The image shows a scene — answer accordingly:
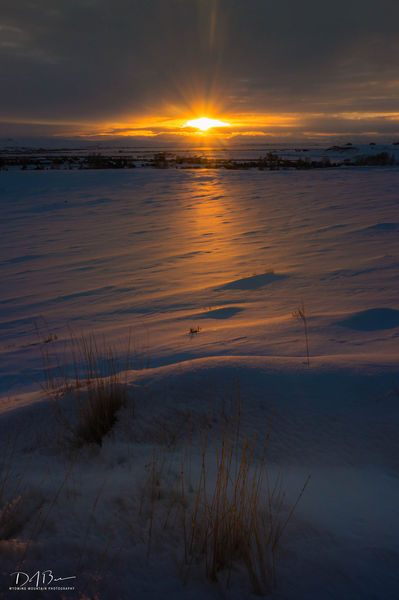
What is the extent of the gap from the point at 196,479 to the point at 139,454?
0.33m

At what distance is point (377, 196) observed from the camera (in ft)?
36.5

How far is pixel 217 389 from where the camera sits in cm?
210

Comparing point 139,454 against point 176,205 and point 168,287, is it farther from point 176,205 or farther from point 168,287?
point 176,205

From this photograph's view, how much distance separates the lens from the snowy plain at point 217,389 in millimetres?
1142

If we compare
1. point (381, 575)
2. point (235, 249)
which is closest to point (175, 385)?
point (381, 575)

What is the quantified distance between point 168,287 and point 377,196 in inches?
359

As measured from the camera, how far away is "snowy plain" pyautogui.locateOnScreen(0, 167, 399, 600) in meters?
1.14

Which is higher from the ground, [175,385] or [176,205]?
[176,205]

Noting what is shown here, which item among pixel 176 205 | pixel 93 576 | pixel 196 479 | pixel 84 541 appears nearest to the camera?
pixel 93 576

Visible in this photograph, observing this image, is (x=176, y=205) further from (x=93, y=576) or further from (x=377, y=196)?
(x=93, y=576)

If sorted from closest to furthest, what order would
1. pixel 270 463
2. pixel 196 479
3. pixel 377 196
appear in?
pixel 196 479
pixel 270 463
pixel 377 196

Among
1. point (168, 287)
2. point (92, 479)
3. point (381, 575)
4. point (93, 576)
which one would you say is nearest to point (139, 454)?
point (92, 479)

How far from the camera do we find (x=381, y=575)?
3.69ft

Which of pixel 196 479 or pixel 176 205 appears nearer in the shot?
pixel 196 479
